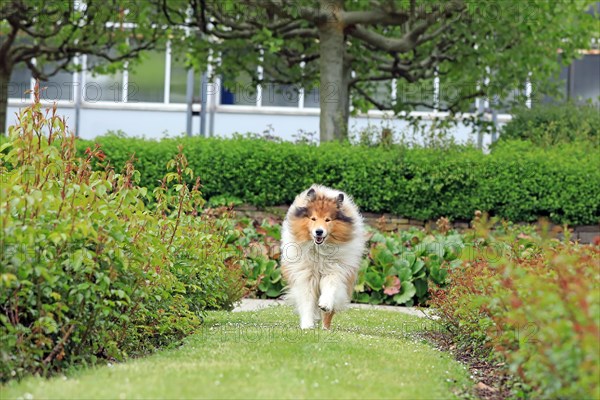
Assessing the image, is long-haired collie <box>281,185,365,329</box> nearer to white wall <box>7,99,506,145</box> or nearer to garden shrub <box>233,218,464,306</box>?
garden shrub <box>233,218,464,306</box>

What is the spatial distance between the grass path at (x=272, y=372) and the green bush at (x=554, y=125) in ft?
39.1

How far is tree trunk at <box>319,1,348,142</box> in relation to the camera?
1788cm

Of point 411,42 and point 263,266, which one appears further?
point 411,42

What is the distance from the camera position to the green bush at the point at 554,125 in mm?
19359

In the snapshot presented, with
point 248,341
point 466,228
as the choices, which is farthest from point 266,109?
point 248,341

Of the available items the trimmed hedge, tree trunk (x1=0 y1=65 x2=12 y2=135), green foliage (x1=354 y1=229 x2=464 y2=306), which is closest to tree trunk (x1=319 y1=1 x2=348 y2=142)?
the trimmed hedge

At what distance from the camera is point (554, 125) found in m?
19.7

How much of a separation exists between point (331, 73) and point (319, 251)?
8.77 m

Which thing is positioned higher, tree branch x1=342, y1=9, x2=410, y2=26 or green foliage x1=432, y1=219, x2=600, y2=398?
tree branch x1=342, y1=9, x2=410, y2=26

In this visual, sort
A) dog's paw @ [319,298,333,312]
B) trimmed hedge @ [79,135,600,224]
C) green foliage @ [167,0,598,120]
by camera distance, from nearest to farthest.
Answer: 1. dog's paw @ [319,298,333,312]
2. trimmed hedge @ [79,135,600,224]
3. green foliage @ [167,0,598,120]

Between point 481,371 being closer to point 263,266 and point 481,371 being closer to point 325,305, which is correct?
point 325,305

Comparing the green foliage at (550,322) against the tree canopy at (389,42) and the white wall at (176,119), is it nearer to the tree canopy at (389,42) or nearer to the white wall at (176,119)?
the tree canopy at (389,42)

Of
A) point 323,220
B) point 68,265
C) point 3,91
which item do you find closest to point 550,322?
point 68,265

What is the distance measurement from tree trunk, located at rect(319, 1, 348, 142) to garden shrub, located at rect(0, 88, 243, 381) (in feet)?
33.7
